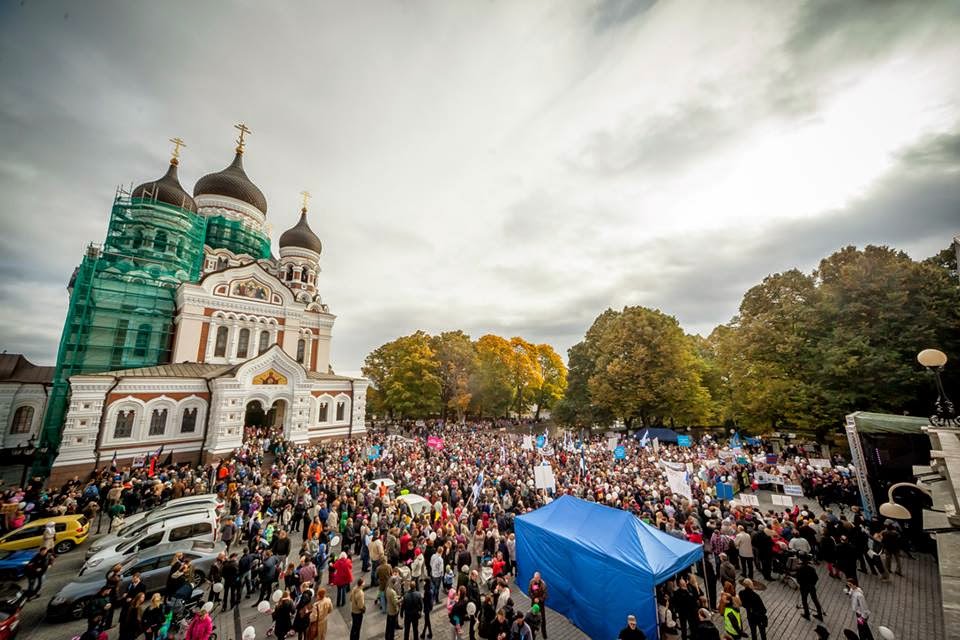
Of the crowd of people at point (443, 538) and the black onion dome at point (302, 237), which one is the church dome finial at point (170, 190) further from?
the crowd of people at point (443, 538)

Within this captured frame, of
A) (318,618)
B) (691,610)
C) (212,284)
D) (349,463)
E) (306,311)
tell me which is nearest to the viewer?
(318,618)

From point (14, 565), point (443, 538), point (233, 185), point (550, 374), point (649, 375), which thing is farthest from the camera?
point (550, 374)

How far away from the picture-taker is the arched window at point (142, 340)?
2459 centimetres

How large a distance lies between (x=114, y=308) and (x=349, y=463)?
19.5 m

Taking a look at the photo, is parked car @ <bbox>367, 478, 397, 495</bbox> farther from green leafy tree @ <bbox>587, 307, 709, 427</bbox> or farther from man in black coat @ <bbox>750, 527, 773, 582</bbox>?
green leafy tree @ <bbox>587, 307, 709, 427</bbox>

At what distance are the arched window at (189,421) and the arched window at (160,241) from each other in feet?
48.4

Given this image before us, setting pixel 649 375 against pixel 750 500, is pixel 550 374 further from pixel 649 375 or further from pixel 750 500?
pixel 750 500

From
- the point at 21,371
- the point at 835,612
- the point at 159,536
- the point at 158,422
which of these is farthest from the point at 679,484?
the point at 21,371

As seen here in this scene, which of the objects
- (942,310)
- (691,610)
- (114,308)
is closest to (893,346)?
(942,310)

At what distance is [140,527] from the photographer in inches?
393

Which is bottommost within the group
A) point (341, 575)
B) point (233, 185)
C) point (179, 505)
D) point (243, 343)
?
point (341, 575)

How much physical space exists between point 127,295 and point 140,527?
2168 cm

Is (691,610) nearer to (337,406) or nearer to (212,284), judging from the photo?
(337,406)

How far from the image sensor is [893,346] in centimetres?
1780
